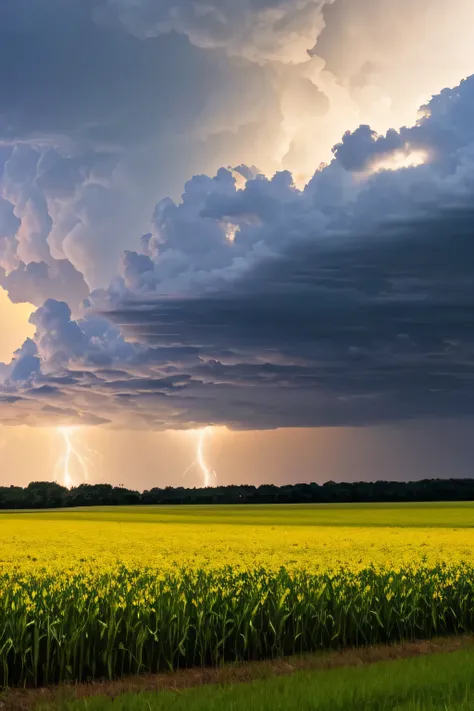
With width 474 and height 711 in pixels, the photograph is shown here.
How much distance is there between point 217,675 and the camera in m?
15.5

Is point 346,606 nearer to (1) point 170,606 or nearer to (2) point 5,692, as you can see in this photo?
(1) point 170,606

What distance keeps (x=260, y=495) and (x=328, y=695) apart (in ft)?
447

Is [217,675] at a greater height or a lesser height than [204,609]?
lesser

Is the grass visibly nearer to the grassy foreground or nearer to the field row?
the field row

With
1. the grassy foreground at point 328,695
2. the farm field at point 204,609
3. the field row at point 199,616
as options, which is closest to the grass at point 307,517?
the farm field at point 204,609

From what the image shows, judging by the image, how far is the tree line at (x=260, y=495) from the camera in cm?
14812

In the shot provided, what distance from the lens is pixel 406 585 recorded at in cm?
2184

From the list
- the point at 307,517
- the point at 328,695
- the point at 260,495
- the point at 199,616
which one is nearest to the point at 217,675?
the point at 199,616

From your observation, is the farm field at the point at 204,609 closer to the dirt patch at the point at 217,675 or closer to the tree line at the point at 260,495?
the dirt patch at the point at 217,675

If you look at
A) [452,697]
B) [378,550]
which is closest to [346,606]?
[452,697]

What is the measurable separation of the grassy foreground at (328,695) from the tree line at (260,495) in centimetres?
13235

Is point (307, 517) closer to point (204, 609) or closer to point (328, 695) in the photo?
point (204, 609)

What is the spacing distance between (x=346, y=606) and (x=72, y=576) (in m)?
6.98

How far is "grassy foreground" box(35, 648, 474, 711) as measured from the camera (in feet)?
39.5
